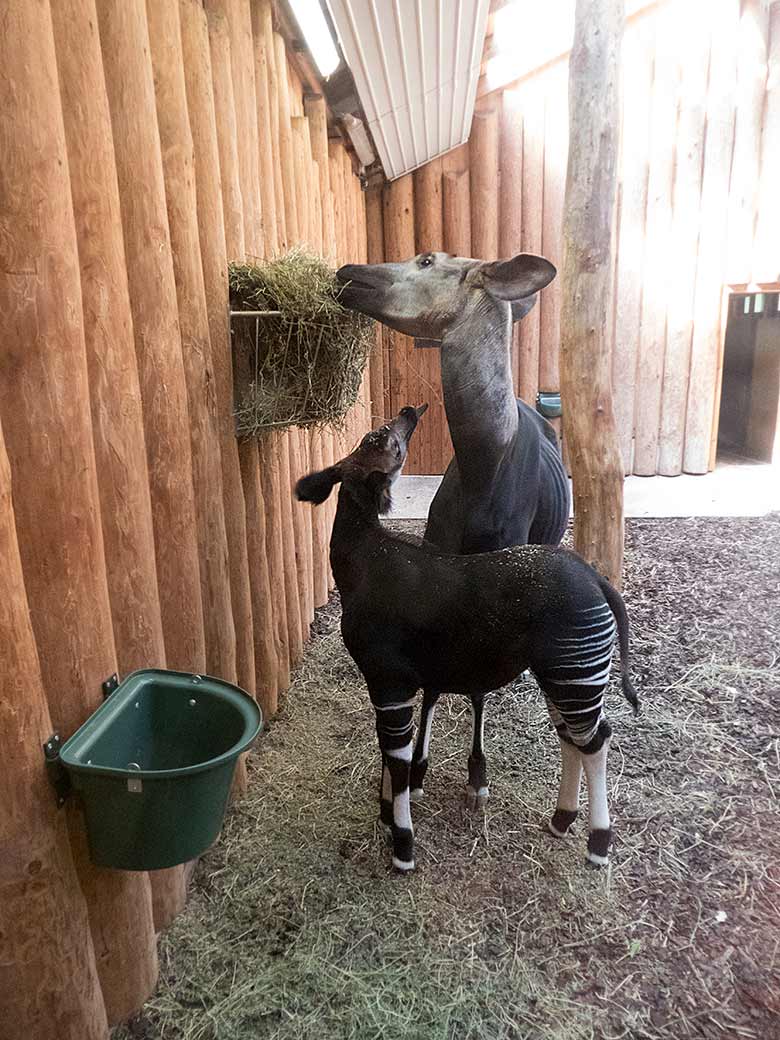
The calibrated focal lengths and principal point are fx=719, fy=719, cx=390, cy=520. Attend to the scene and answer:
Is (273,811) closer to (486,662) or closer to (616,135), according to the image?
(486,662)

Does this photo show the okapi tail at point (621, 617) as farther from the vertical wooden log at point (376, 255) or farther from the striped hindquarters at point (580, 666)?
the vertical wooden log at point (376, 255)

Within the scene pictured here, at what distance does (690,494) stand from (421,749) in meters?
6.38

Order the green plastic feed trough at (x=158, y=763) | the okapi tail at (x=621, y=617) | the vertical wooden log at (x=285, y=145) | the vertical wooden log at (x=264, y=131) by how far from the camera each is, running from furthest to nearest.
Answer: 1. the vertical wooden log at (x=285, y=145)
2. the vertical wooden log at (x=264, y=131)
3. the okapi tail at (x=621, y=617)
4. the green plastic feed trough at (x=158, y=763)

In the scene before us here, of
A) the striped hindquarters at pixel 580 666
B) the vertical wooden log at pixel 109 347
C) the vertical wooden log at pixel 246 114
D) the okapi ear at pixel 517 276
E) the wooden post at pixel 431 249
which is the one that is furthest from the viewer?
the wooden post at pixel 431 249

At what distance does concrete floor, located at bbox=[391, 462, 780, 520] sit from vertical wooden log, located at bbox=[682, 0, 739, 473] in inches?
17.4

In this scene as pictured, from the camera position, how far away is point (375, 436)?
2.84 meters

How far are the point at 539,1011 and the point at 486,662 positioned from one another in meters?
1.09

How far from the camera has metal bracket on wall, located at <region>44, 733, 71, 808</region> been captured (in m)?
1.80

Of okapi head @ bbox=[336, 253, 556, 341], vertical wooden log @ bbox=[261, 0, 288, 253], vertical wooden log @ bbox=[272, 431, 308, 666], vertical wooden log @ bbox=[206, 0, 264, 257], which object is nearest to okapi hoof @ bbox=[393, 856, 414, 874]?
vertical wooden log @ bbox=[272, 431, 308, 666]

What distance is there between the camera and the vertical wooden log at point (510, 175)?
8.26 metres

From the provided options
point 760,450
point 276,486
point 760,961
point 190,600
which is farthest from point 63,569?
point 760,450

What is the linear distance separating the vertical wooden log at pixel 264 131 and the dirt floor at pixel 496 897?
2.69m

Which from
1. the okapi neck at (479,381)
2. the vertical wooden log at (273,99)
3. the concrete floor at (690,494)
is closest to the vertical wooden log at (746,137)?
the concrete floor at (690,494)

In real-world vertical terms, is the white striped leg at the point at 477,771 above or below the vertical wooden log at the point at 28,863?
below
